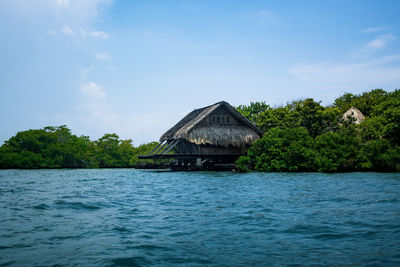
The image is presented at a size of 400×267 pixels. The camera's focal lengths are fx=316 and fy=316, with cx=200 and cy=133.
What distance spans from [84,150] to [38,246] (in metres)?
39.0

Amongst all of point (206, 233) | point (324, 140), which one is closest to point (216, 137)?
point (324, 140)

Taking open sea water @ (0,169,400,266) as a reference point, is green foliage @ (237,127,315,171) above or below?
above

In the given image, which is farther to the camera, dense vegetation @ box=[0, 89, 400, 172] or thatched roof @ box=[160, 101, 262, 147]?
thatched roof @ box=[160, 101, 262, 147]

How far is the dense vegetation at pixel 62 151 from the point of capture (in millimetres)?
35528

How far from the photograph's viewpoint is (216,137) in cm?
2161

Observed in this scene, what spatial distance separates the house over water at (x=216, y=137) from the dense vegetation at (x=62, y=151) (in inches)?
338

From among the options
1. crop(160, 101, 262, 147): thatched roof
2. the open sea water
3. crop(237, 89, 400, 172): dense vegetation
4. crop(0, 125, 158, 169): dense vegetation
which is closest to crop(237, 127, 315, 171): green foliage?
crop(237, 89, 400, 172): dense vegetation

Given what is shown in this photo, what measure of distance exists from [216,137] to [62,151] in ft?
76.7

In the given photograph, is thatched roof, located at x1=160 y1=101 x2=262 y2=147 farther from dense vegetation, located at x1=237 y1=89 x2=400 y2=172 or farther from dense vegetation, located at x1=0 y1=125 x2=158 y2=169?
dense vegetation, located at x1=0 y1=125 x2=158 y2=169

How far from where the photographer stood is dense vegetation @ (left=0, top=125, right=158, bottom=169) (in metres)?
35.5

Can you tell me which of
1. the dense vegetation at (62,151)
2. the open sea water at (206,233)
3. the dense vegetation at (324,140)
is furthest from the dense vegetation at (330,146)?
the dense vegetation at (62,151)

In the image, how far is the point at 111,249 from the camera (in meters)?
3.61

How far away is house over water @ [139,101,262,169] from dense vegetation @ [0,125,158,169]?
8.58 meters

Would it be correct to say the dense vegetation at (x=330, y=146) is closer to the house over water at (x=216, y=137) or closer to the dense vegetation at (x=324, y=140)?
the dense vegetation at (x=324, y=140)
